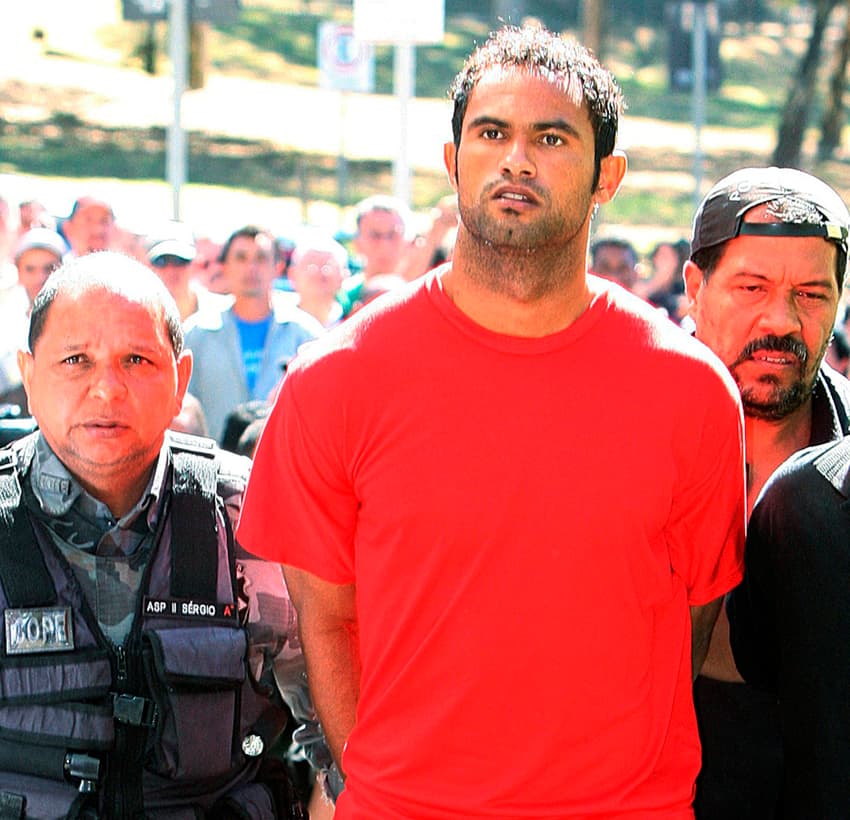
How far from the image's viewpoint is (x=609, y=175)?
3.09m

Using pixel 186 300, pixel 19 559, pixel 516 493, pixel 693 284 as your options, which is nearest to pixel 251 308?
pixel 186 300

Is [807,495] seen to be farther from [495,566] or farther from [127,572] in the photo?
[127,572]

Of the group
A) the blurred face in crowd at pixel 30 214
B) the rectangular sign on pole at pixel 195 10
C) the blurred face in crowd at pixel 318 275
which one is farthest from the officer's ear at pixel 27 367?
the rectangular sign on pole at pixel 195 10

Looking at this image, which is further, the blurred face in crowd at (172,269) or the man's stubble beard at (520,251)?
the blurred face in crowd at (172,269)

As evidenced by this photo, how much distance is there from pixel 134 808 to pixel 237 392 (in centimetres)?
506

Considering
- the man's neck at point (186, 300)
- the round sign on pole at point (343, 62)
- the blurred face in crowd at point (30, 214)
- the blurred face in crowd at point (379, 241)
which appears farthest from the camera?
the round sign on pole at point (343, 62)

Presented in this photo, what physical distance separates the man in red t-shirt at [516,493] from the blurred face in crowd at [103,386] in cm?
52

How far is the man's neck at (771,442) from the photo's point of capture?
3.74 meters

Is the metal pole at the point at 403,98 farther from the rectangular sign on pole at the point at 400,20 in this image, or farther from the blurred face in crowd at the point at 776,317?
the blurred face in crowd at the point at 776,317

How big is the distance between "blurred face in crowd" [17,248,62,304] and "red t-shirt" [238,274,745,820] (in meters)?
6.43

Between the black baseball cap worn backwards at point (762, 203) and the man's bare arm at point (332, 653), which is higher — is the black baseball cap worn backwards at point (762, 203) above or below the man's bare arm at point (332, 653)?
above

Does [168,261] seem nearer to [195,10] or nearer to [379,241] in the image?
[379,241]

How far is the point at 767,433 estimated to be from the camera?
12.3 ft

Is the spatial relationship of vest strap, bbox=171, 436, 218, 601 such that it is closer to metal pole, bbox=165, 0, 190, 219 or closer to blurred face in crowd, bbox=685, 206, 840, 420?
blurred face in crowd, bbox=685, 206, 840, 420
